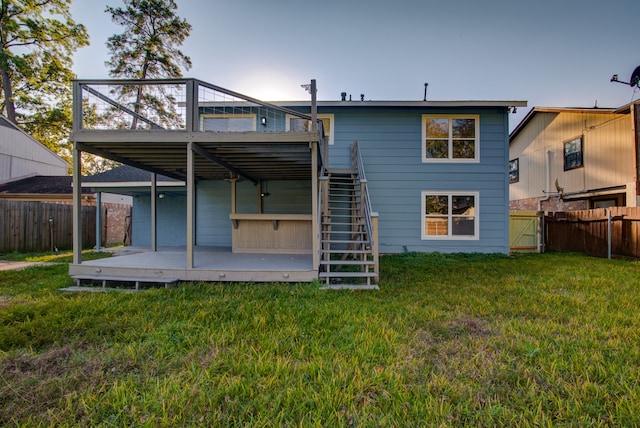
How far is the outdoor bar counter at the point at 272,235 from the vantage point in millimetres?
7219

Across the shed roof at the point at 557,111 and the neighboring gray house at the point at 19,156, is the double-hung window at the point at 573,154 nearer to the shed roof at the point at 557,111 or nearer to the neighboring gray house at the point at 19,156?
the shed roof at the point at 557,111

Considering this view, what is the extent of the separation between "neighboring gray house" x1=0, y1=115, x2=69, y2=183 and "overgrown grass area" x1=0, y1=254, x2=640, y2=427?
17.0 m

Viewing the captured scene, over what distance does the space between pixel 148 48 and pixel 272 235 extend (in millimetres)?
15412

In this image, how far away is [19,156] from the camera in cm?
1602

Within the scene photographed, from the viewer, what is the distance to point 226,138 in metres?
4.88

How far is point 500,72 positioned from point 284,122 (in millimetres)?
11265

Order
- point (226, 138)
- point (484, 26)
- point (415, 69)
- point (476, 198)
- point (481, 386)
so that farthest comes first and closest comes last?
point (415, 69), point (484, 26), point (476, 198), point (226, 138), point (481, 386)

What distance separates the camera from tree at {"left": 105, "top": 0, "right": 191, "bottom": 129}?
1522cm

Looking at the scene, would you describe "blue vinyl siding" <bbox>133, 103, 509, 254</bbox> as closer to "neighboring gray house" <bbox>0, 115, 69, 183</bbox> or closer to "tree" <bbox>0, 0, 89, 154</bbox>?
"neighboring gray house" <bbox>0, 115, 69, 183</bbox>

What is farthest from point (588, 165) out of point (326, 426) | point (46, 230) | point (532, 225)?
point (46, 230)

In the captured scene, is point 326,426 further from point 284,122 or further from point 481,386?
point 284,122

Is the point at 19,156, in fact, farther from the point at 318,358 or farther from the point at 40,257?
the point at 318,358

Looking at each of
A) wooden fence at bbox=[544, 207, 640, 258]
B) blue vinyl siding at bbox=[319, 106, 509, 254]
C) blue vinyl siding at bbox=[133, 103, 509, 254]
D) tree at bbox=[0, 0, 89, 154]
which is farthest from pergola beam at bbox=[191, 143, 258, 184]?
tree at bbox=[0, 0, 89, 154]

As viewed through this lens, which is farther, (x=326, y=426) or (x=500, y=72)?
(x=500, y=72)
